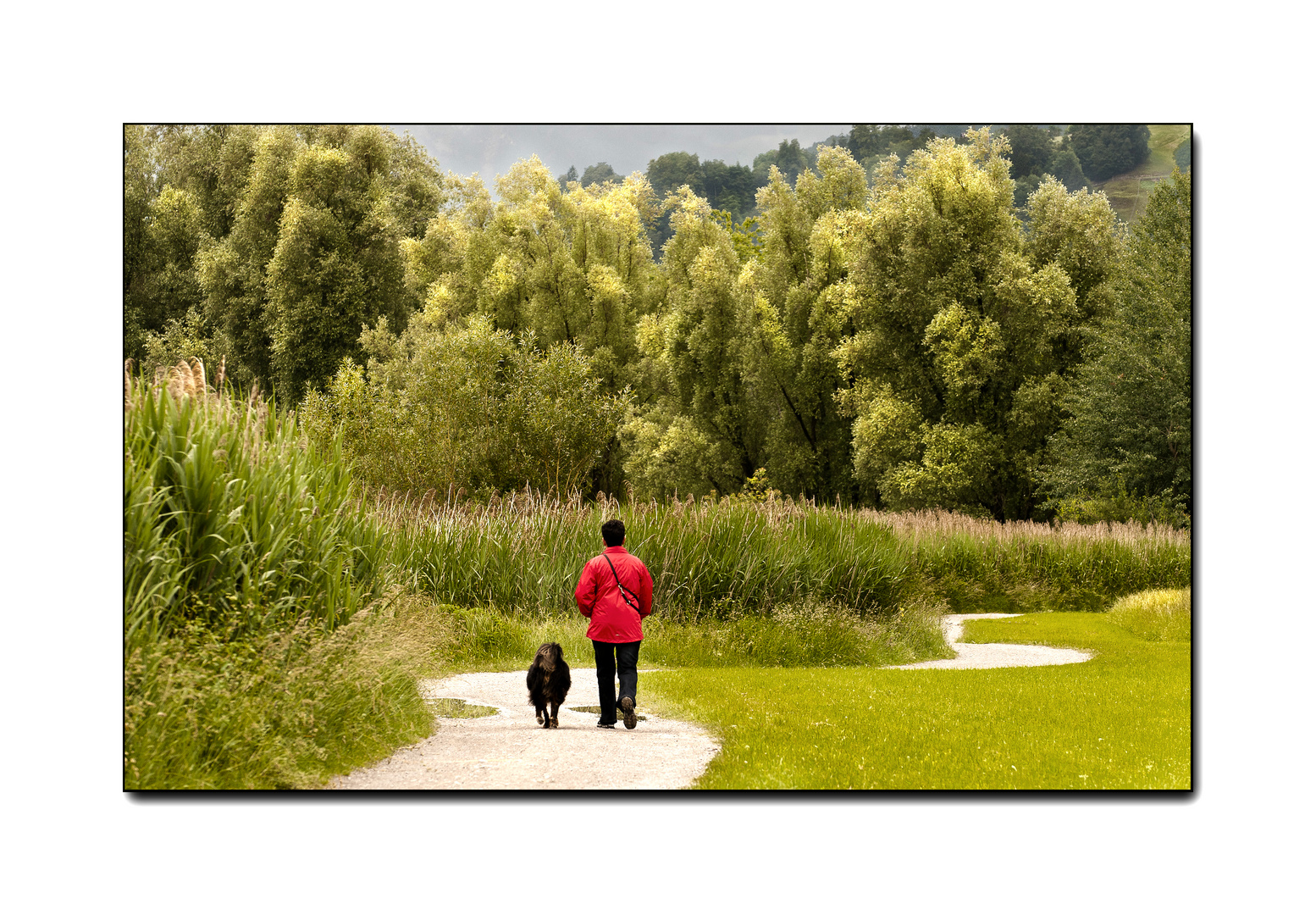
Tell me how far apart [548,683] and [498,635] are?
4.54 meters

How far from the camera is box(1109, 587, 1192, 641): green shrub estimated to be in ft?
48.3

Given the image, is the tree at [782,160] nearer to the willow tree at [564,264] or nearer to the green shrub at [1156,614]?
the willow tree at [564,264]

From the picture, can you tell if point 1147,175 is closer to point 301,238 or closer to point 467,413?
point 467,413

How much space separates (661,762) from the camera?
664 cm

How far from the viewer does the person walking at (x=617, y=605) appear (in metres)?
7.41

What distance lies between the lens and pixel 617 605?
7.40 metres

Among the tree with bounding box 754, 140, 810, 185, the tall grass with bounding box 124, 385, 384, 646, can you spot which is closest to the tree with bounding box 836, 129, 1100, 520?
the tree with bounding box 754, 140, 810, 185

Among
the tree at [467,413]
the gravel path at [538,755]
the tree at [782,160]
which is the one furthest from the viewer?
the tree at [782,160]

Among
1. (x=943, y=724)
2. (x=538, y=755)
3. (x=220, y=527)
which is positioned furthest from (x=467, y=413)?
(x=538, y=755)

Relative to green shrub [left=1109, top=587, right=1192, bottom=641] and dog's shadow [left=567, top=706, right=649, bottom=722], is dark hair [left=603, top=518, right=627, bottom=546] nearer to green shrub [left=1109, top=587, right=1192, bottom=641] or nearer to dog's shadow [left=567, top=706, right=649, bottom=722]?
dog's shadow [left=567, top=706, right=649, bottom=722]

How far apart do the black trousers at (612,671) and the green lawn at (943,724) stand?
0.82 metres

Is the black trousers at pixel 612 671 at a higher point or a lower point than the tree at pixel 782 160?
lower

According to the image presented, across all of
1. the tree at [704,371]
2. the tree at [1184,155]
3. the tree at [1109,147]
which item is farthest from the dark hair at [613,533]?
the tree at [704,371]

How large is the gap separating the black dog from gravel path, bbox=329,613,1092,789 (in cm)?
15
